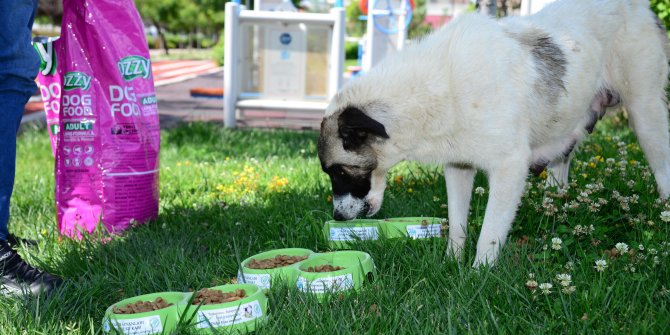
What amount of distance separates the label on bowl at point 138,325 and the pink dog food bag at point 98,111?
5.02 feet

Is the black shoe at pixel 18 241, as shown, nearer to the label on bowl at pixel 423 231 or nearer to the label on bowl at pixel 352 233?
the label on bowl at pixel 352 233

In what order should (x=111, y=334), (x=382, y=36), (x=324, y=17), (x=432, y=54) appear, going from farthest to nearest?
(x=382, y=36)
(x=324, y=17)
(x=432, y=54)
(x=111, y=334)

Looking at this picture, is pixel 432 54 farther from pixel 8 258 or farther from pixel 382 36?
pixel 382 36

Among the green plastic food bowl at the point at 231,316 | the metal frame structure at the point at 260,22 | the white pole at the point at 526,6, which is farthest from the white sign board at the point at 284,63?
the green plastic food bowl at the point at 231,316

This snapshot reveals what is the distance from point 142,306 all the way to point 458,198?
5.20 feet

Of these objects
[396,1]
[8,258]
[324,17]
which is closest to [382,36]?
[396,1]

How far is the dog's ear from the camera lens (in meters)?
2.83

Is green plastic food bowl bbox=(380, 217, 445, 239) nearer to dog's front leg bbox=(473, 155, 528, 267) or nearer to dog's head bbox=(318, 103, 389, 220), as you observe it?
dog's head bbox=(318, 103, 389, 220)

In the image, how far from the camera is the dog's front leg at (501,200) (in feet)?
9.48

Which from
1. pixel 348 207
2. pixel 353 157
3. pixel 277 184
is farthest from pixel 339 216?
pixel 277 184

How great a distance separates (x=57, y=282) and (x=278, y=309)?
0.99 m

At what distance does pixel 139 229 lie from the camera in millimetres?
3590

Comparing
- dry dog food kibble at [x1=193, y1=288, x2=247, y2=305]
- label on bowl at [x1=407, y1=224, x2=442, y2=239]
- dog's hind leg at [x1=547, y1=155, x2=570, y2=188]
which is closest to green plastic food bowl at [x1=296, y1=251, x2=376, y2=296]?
dry dog food kibble at [x1=193, y1=288, x2=247, y2=305]

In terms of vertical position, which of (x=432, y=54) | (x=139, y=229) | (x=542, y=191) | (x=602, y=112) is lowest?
(x=139, y=229)
